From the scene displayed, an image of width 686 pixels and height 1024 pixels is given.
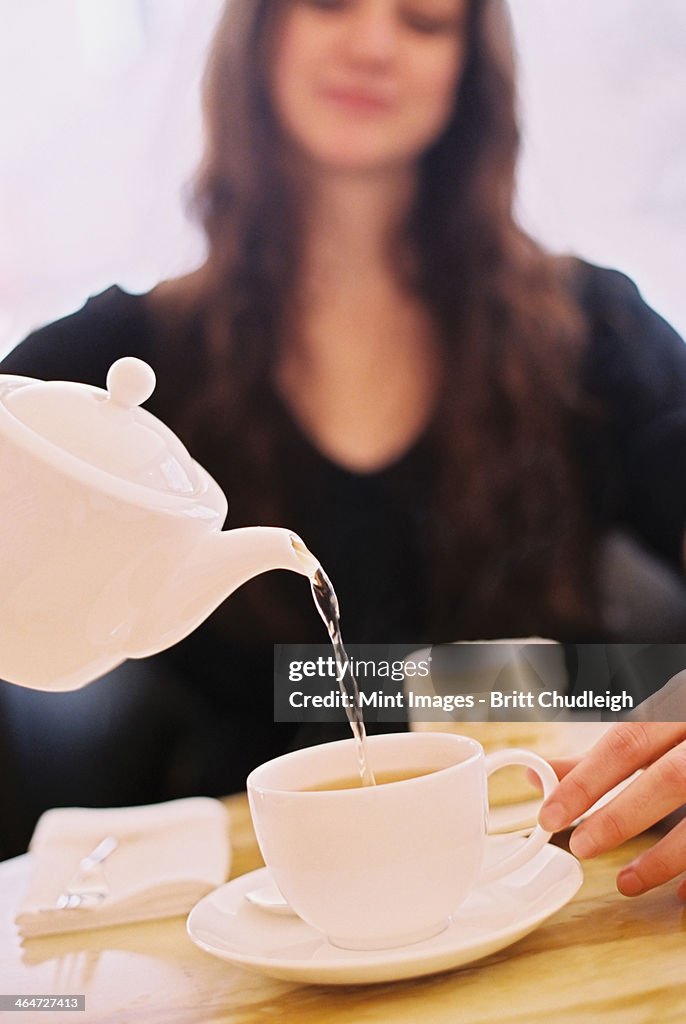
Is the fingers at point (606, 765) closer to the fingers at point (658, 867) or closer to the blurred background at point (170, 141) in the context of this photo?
the fingers at point (658, 867)

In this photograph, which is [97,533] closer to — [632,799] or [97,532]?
[97,532]

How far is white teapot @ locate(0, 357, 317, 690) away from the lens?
0.35 meters

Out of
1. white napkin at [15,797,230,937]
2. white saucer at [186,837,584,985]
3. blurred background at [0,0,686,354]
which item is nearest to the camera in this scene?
white saucer at [186,837,584,985]

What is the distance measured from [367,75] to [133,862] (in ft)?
2.24

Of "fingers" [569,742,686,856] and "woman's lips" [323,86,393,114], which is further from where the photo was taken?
"woman's lips" [323,86,393,114]

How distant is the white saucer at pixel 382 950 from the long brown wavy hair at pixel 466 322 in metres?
0.44

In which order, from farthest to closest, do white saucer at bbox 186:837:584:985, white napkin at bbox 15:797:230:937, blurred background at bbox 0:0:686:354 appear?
blurred background at bbox 0:0:686:354 → white napkin at bbox 15:797:230:937 → white saucer at bbox 186:837:584:985

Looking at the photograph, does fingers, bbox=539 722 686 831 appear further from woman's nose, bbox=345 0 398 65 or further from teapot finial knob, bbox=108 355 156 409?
woman's nose, bbox=345 0 398 65

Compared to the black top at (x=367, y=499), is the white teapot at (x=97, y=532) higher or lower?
higher

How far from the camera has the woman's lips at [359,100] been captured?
87cm

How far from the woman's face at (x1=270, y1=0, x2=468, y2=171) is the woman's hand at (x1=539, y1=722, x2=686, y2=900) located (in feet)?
1.98

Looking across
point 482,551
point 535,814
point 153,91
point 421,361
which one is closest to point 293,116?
point 153,91

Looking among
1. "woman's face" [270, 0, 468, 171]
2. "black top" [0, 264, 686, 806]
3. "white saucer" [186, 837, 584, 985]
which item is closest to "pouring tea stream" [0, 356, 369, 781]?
"white saucer" [186, 837, 584, 985]

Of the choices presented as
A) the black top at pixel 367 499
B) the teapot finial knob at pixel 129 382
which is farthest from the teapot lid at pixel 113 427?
the black top at pixel 367 499
